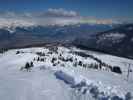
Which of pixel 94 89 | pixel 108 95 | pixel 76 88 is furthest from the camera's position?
pixel 76 88

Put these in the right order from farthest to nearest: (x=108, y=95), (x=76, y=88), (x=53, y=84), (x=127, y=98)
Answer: (x=53, y=84) → (x=76, y=88) → (x=108, y=95) → (x=127, y=98)

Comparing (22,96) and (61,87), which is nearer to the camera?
(22,96)

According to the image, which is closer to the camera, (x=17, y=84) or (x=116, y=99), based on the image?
(x=116, y=99)

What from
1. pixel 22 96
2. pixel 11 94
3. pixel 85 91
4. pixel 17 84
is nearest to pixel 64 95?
pixel 85 91

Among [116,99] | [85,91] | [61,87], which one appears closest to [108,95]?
[116,99]

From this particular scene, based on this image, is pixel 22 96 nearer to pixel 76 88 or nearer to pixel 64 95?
pixel 64 95

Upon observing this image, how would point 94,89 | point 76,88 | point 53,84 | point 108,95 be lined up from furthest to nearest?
point 53,84 → point 76,88 → point 94,89 → point 108,95

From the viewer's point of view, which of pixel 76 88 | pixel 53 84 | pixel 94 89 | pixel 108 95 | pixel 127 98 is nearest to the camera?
pixel 127 98

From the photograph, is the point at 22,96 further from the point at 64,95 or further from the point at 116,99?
the point at 116,99
